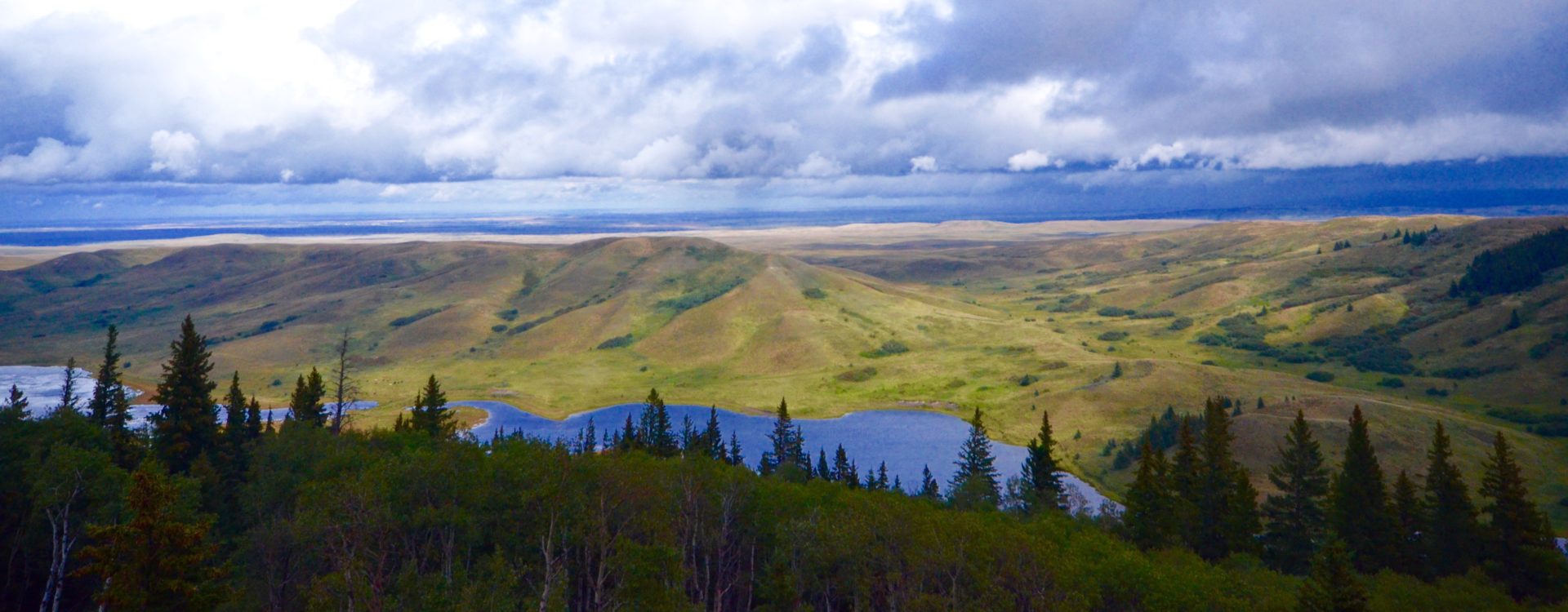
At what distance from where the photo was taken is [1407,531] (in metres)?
67.9

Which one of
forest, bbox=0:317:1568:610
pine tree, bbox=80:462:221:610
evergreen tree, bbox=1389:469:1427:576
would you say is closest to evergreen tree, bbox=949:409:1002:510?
forest, bbox=0:317:1568:610

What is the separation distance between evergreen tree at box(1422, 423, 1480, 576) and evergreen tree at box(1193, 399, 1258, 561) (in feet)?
39.3

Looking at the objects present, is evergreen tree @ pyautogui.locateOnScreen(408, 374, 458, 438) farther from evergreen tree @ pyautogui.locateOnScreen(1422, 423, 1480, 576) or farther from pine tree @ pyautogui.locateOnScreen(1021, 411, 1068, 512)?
evergreen tree @ pyautogui.locateOnScreen(1422, 423, 1480, 576)

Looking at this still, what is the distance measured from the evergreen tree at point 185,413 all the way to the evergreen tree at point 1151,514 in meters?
73.6

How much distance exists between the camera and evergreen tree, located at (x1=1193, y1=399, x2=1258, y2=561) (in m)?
70.6

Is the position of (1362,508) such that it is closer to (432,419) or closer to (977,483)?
(977,483)

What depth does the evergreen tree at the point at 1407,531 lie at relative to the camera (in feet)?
214

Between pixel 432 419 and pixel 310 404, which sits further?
pixel 432 419

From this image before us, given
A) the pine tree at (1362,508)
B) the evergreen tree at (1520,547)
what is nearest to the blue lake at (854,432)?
the pine tree at (1362,508)

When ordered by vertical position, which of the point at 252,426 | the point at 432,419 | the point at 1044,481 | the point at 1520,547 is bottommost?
the point at 1044,481

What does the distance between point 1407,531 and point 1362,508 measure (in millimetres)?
4220

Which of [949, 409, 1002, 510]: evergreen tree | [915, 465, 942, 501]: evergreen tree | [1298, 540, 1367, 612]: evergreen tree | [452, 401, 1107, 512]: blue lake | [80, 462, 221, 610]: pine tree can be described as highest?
[80, 462, 221, 610]: pine tree

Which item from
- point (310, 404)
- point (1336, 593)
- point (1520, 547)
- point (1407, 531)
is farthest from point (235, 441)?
point (1520, 547)

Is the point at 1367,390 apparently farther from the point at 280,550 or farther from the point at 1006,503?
the point at 280,550
